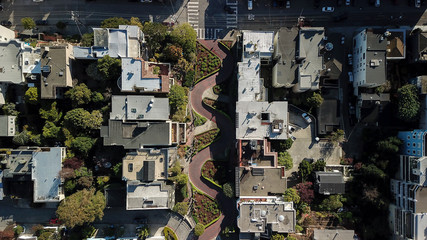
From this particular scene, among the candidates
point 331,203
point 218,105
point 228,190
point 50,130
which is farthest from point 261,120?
point 50,130

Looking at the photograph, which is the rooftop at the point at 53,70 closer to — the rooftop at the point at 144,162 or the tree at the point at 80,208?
the rooftop at the point at 144,162

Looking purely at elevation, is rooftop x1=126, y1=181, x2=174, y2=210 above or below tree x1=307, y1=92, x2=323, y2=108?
below

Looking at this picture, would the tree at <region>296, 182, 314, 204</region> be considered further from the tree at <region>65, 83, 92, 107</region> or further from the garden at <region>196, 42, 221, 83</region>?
the tree at <region>65, 83, 92, 107</region>

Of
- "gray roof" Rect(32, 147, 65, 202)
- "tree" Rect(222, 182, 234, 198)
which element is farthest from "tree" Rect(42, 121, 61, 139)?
"tree" Rect(222, 182, 234, 198)

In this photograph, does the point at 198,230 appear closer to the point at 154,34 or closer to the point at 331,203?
the point at 331,203

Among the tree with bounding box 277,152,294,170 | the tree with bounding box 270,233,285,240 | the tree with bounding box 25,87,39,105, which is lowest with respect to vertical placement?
the tree with bounding box 270,233,285,240

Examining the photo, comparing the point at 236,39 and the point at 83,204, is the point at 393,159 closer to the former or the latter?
the point at 236,39

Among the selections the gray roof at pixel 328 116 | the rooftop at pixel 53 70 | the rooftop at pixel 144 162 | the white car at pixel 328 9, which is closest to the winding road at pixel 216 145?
the rooftop at pixel 144 162
